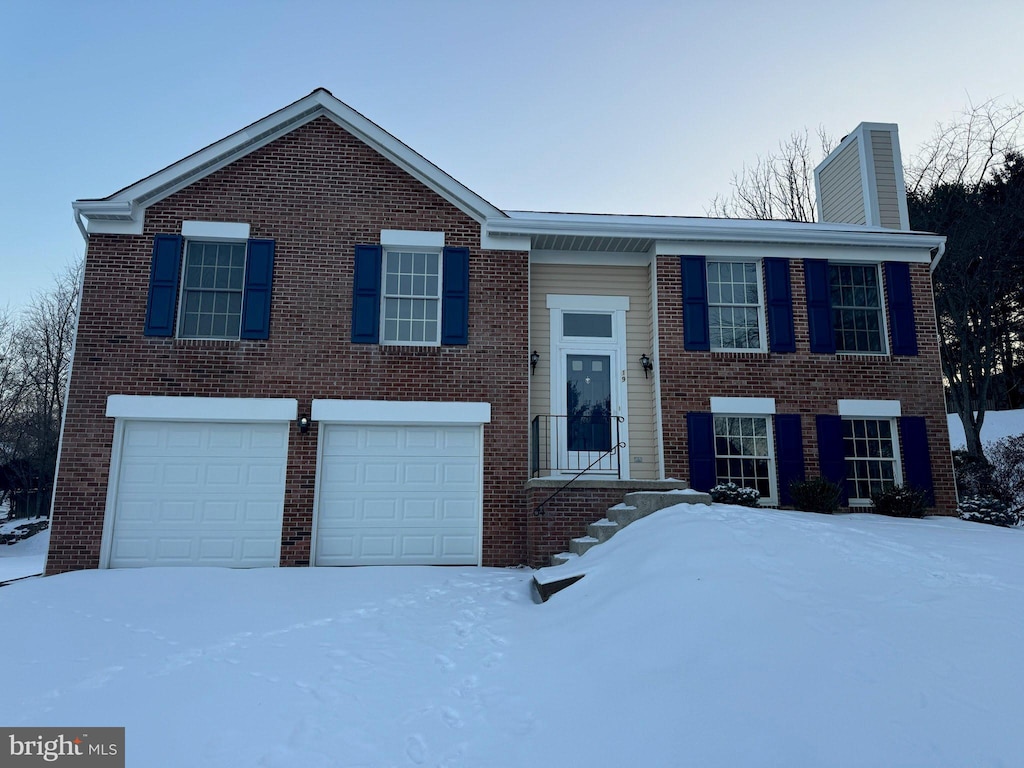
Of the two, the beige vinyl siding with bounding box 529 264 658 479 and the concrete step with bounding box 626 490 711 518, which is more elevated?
the beige vinyl siding with bounding box 529 264 658 479

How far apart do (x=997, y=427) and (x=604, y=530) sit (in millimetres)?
24687

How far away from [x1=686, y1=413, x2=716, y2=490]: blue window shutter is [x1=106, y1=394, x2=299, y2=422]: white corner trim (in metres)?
6.39

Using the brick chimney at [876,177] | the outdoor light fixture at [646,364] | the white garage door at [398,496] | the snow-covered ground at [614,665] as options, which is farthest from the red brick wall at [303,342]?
the brick chimney at [876,177]

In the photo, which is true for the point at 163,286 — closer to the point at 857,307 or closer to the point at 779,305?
the point at 779,305

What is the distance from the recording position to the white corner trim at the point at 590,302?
10.9 meters

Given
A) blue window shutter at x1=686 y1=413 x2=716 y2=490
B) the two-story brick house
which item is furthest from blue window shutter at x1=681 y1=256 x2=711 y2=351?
blue window shutter at x1=686 y1=413 x2=716 y2=490

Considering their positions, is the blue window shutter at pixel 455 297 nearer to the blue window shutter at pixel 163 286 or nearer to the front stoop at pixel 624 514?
the front stoop at pixel 624 514

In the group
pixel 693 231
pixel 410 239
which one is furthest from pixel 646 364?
pixel 410 239

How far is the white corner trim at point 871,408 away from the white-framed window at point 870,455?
0.50ft

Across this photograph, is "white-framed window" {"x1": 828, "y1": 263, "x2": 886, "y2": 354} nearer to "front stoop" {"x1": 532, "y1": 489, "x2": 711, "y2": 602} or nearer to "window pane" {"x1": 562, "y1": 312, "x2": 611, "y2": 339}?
"window pane" {"x1": 562, "y1": 312, "x2": 611, "y2": 339}

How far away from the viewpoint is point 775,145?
2753 centimetres

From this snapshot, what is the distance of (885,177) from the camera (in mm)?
13008

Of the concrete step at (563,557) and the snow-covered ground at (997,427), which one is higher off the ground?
the snow-covered ground at (997,427)

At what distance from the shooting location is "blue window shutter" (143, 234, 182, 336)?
9.71 metres
